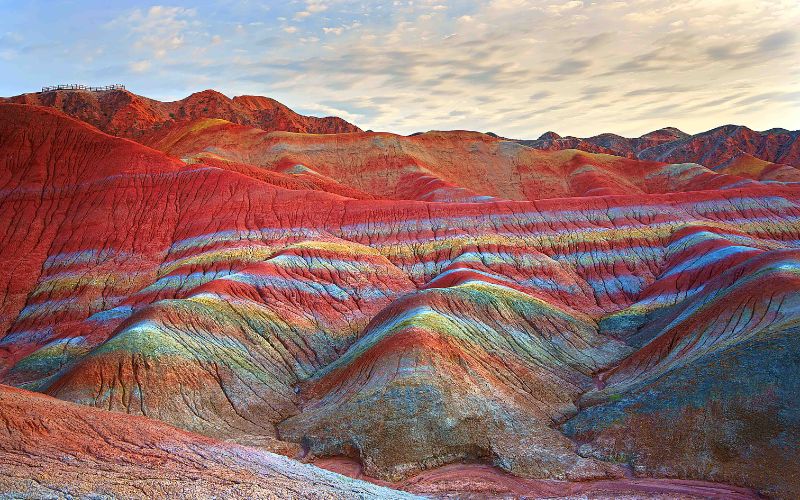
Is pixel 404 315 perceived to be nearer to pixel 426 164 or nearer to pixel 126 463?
pixel 126 463

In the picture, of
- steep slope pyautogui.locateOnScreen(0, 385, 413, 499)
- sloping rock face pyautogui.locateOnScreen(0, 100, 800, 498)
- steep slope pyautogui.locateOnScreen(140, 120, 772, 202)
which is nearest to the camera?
steep slope pyautogui.locateOnScreen(0, 385, 413, 499)

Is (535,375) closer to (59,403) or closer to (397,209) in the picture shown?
(59,403)

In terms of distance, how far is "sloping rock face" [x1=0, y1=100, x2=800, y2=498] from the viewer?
42.0m

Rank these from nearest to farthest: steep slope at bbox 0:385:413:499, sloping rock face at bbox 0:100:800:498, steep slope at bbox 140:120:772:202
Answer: steep slope at bbox 0:385:413:499 → sloping rock face at bbox 0:100:800:498 → steep slope at bbox 140:120:772:202

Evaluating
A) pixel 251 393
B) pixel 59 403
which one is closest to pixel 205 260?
pixel 251 393

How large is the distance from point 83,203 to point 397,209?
4304 centimetres

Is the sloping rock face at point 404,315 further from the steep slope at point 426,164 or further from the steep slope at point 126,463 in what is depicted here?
the steep slope at point 426,164

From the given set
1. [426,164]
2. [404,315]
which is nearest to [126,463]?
[404,315]

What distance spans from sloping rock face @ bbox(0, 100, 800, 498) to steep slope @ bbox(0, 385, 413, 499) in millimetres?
10622

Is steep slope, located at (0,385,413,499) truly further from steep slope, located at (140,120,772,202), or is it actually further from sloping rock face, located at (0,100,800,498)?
steep slope, located at (140,120,772,202)

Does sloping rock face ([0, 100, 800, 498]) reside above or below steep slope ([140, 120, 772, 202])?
below

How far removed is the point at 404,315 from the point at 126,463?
108ft

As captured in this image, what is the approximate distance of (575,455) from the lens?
137 feet

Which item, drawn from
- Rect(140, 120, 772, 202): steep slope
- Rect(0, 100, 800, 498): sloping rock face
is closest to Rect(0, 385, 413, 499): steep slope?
Rect(0, 100, 800, 498): sloping rock face
